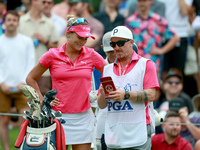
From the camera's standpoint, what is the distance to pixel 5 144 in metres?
9.09

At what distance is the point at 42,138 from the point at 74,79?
1055 mm

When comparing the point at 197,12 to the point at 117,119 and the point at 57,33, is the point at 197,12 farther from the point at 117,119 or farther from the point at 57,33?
the point at 117,119

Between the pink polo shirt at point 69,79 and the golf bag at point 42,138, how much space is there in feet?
2.01

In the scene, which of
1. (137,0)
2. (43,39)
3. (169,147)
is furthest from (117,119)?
(137,0)

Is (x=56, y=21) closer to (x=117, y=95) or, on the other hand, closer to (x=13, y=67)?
(x=13, y=67)

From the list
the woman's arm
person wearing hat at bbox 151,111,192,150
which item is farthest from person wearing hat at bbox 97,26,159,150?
person wearing hat at bbox 151,111,192,150

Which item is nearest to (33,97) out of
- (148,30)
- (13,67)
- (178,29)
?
(13,67)

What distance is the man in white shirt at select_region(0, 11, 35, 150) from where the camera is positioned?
9.30 meters

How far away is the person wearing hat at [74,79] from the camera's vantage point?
21.4 feet

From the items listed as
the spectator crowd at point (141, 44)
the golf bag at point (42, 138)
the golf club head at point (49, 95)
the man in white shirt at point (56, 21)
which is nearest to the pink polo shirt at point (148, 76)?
the golf club head at point (49, 95)

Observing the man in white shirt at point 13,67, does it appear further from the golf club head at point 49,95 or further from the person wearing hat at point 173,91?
the golf club head at point 49,95

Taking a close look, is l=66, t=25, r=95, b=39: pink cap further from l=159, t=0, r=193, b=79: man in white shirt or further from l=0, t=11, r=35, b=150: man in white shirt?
l=159, t=0, r=193, b=79: man in white shirt

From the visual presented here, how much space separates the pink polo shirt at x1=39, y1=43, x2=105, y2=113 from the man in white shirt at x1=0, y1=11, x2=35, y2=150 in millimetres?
2836

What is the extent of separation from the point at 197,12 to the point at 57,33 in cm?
300
